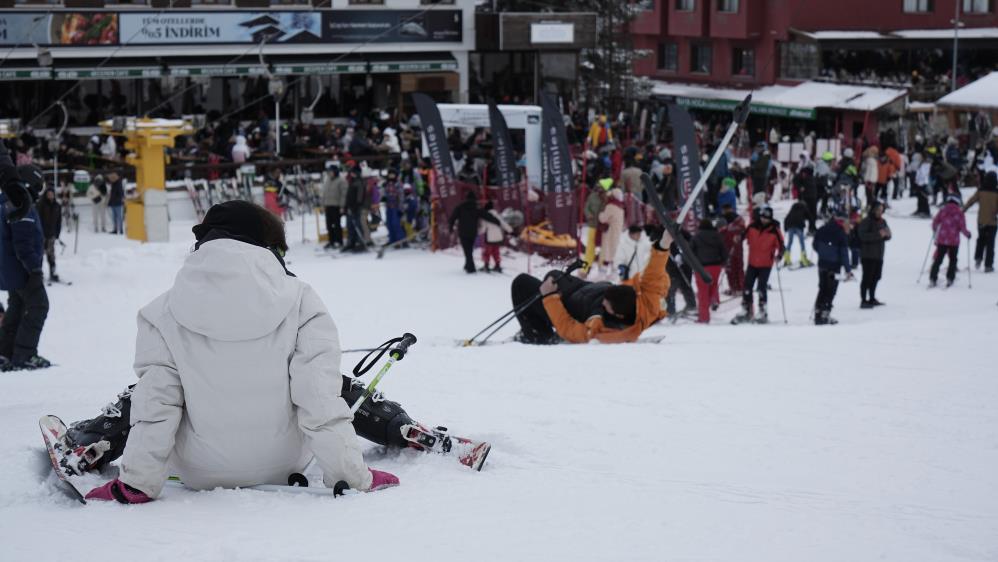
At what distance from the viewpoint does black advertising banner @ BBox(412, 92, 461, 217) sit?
19250mm

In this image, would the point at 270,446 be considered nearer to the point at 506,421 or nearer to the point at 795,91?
the point at 506,421

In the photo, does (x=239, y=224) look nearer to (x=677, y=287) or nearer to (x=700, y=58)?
(x=677, y=287)

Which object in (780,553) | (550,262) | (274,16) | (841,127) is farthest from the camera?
(841,127)

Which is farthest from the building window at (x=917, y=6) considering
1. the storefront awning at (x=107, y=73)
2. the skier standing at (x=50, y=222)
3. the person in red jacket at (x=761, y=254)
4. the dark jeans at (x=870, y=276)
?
the skier standing at (x=50, y=222)

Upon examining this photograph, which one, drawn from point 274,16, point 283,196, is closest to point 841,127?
point 274,16

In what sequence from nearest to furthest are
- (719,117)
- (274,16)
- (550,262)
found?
1. (550,262)
2. (274,16)
3. (719,117)

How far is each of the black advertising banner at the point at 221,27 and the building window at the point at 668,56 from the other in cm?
1271

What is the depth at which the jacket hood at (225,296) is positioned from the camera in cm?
434

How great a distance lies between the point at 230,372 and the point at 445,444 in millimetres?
1168

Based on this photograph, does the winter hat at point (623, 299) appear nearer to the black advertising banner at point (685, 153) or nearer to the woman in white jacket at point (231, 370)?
the woman in white jacket at point (231, 370)

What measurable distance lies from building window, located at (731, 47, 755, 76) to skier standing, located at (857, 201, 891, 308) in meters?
27.3

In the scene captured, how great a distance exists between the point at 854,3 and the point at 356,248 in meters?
25.7

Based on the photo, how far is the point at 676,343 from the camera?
9.30 metres

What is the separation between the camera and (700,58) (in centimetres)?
4381
